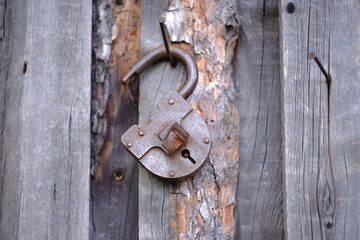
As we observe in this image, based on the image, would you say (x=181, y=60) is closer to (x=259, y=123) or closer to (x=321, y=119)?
(x=259, y=123)

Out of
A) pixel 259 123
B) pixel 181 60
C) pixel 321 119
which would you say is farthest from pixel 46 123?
pixel 321 119

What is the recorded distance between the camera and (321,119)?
4.89 ft

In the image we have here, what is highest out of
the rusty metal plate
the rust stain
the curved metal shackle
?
the curved metal shackle

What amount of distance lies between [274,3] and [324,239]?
0.71 m

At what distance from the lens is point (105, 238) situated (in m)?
1.53

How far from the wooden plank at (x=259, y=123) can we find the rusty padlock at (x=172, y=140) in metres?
0.18

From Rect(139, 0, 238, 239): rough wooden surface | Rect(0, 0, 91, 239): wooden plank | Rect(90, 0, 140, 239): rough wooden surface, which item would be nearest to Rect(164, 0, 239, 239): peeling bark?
Rect(139, 0, 238, 239): rough wooden surface

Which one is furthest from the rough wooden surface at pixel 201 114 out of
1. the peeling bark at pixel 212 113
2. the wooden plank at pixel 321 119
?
the wooden plank at pixel 321 119

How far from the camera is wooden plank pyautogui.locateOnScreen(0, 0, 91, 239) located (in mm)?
1457

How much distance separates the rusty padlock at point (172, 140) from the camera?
143cm

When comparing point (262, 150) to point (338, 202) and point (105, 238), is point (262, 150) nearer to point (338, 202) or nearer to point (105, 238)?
point (338, 202)

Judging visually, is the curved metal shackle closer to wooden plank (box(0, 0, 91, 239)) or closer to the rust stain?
wooden plank (box(0, 0, 91, 239))

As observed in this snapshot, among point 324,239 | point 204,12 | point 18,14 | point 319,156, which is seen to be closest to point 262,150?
point 319,156

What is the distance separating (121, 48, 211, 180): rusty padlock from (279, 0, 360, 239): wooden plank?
24 centimetres
